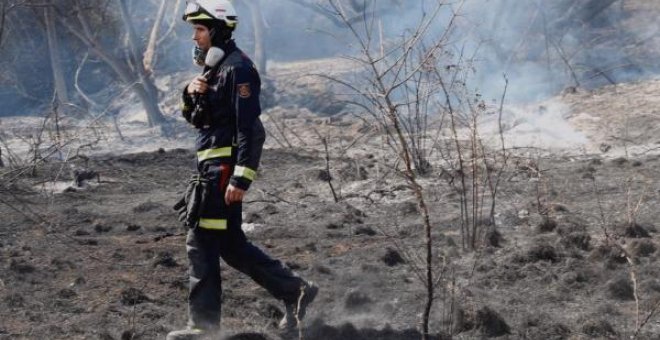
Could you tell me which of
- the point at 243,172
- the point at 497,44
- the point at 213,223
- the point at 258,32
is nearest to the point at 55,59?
the point at 258,32

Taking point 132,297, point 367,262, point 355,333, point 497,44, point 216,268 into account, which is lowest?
point 355,333

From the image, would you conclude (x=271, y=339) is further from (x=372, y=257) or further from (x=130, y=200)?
(x=130, y=200)

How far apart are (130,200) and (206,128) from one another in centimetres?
505

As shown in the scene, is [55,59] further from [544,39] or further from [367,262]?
[367,262]

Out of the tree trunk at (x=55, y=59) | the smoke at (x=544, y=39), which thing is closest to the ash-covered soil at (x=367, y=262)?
the smoke at (x=544, y=39)

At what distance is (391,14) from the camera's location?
Answer: 2094 centimetres

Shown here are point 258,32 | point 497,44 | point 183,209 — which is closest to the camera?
point 183,209

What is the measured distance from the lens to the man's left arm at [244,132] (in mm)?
4750

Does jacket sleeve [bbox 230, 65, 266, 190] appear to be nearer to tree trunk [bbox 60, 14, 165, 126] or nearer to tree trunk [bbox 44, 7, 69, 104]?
tree trunk [bbox 60, 14, 165, 126]

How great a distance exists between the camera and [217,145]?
4.90 meters

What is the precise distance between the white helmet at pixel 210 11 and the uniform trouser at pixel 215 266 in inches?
36.9

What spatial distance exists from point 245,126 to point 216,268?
2.49 feet

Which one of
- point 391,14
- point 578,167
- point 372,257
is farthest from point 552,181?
point 391,14

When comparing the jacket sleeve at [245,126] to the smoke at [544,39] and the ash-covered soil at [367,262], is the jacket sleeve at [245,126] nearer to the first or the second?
the ash-covered soil at [367,262]
